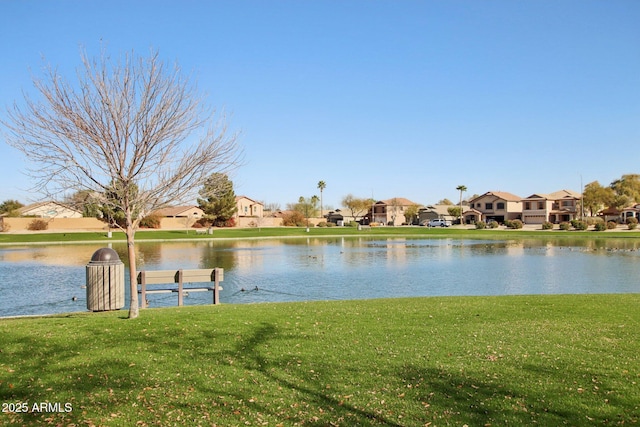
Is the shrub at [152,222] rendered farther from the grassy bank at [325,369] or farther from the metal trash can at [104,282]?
the grassy bank at [325,369]

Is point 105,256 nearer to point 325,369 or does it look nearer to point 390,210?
point 325,369

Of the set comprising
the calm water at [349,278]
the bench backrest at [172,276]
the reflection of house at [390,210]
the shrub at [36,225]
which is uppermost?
the reflection of house at [390,210]

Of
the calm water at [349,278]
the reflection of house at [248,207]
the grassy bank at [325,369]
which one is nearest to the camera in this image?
the grassy bank at [325,369]

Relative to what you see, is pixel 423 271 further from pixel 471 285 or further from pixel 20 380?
pixel 20 380

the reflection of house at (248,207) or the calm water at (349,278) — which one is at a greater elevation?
the reflection of house at (248,207)

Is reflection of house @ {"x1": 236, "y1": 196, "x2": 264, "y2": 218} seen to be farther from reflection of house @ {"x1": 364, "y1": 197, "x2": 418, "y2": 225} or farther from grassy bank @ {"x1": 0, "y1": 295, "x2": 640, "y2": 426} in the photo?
grassy bank @ {"x1": 0, "y1": 295, "x2": 640, "y2": 426}

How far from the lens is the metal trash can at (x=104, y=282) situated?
41.3 ft

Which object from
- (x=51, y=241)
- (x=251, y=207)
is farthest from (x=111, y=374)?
(x=251, y=207)

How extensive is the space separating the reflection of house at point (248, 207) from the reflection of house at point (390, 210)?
3543 centimetres

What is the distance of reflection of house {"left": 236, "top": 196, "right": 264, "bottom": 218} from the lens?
349 feet

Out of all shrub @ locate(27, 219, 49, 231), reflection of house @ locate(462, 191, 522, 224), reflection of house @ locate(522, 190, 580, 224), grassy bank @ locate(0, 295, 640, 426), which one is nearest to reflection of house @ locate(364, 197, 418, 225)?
reflection of house @ locate(462, 191, 522, 224)

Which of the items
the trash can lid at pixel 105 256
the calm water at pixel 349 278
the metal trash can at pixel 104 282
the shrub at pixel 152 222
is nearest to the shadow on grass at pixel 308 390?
the metal trash can at pixel 104 282

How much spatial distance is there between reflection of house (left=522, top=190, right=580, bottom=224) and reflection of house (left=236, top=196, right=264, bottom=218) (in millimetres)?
60096

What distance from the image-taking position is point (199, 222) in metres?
93.6
